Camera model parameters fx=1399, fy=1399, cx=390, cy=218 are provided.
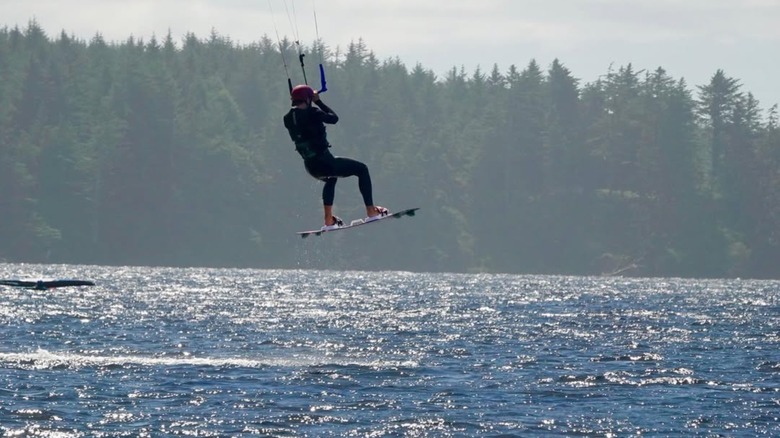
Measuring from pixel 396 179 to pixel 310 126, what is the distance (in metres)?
128

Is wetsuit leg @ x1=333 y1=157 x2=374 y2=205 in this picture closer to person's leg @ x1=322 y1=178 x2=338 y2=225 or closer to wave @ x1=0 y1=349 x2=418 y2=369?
person's leg @ x1=322 y1=178 x2=338 y2=225

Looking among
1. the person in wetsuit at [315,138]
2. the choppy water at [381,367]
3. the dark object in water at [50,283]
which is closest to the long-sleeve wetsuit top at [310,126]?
the person in wetsuit at [315,138]

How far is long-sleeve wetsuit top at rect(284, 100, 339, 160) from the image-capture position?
92.1 feet

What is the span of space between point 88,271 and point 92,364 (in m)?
78.2

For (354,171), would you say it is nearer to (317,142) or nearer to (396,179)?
(317,142)

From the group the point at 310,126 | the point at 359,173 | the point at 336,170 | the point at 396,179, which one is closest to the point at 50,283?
the point at 359,173

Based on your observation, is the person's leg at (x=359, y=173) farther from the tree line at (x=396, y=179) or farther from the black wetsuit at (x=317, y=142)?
the tree line at (x=396, y=179)

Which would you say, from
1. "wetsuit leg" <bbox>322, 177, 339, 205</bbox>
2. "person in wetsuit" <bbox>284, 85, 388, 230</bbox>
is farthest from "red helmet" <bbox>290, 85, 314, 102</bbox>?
"wetsuit leg" <bbox>322, 177, 339, 205</bbox>

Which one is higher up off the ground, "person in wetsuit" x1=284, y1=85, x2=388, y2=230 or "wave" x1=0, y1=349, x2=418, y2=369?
"person in wetsuit" x1=284, y1=85, x2=388, y2=230

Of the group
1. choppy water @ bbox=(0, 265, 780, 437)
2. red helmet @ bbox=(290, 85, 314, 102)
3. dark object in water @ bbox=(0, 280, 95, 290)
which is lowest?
choppy water @ bbox=(0, 265, 780, 437)

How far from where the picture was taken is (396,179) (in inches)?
6142

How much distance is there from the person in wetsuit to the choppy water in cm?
639

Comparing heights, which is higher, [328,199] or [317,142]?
[317,142]

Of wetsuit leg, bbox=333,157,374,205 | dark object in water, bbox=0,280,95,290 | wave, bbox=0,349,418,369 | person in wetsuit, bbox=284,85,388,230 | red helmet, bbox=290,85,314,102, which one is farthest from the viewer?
dark object in water, bbox=0,280,95,290
